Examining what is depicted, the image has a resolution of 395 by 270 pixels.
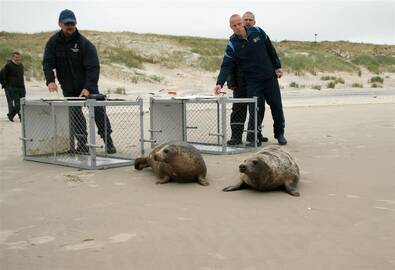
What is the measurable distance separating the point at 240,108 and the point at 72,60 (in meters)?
2.84

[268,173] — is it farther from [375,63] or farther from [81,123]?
[375,63]

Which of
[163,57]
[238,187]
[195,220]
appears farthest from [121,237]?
[163,57]

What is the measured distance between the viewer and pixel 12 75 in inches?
572

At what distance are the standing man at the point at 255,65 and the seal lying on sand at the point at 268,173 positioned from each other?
3.00 m

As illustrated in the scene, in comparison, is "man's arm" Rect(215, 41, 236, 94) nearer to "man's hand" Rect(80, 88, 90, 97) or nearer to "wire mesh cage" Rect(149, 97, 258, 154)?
"wire mesh cage" Rect(149, 97, 258, 154)

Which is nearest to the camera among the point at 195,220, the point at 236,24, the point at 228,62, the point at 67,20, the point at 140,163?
the point at 195,220

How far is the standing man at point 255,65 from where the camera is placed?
9070mm

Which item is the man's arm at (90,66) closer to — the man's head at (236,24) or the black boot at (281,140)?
the man's head at (236,24)

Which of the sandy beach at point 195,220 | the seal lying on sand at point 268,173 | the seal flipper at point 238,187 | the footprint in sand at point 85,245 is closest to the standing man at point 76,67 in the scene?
the sandy beach at point 195,220

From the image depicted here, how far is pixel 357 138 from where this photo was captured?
390 inches

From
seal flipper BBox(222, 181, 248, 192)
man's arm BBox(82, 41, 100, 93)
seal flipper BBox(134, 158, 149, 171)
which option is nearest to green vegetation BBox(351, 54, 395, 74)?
man's arm BBox(82, 41, 100, 93)

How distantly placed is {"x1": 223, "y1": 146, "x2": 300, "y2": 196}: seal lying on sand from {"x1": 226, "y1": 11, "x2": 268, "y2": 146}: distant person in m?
2.92

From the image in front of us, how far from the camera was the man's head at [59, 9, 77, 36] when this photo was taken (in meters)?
7.73

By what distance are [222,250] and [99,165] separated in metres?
3.58
